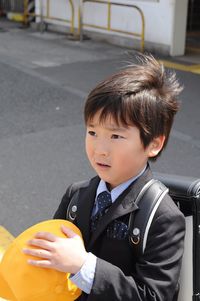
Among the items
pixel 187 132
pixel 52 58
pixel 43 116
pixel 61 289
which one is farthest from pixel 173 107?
pixel 52 58

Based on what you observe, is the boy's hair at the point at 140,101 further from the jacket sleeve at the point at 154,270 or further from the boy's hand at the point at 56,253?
the boy's hand at the point at 56,253

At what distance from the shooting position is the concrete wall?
1154 cm

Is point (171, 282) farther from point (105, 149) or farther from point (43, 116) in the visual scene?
point (43, 116)

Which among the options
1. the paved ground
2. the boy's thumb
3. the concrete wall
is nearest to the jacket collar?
the boy's thumb

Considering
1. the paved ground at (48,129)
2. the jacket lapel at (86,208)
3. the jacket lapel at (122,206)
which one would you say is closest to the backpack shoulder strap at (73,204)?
the jacket lapel at (86,208)

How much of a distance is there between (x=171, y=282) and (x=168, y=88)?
0.60 m

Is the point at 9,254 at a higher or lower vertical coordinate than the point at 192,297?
higher

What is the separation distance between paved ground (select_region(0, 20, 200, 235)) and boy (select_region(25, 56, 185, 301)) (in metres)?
2.46

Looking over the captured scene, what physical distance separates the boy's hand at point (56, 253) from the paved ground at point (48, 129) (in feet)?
8.33

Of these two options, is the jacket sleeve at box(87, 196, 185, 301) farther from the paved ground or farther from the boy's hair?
the paved ground

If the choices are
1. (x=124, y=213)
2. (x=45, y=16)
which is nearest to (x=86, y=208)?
(x=124, y=213)

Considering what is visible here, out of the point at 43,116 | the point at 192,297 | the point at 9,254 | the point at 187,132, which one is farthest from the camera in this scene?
the point at 43,116

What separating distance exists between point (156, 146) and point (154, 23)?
10.6 metres

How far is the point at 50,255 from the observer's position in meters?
1.52
